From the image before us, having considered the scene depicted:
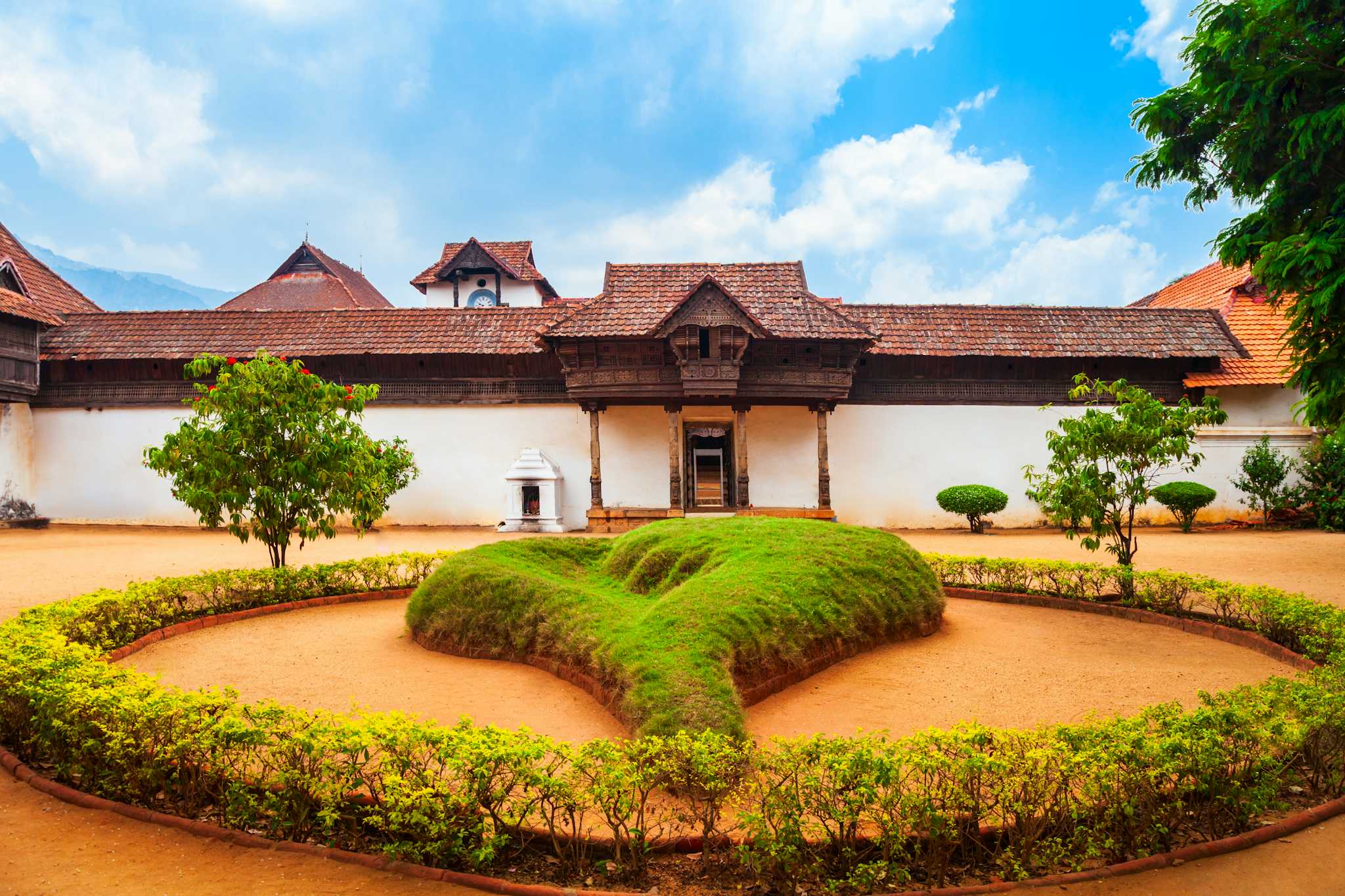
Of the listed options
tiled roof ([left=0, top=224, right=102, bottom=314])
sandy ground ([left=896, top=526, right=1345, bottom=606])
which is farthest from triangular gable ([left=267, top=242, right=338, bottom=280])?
sandy ground ([left=896, top=526, right=1345, bottom=606])

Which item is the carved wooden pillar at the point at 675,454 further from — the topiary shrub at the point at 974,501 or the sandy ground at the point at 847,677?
the sandy ground at the point at 847,677

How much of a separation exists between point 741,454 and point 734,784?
512 inches

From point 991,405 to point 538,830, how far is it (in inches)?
631

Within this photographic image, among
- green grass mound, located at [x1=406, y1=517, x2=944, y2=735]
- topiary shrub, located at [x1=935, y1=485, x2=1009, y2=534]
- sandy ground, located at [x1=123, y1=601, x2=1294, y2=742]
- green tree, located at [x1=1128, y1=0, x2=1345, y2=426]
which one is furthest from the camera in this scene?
topiary shrub, located at [x1=935, y1=485, x2=1009, y2=534]

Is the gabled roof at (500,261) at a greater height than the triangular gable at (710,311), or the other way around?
the gabled roof at (500,261)

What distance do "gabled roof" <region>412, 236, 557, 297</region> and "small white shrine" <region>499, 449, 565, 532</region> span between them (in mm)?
13794

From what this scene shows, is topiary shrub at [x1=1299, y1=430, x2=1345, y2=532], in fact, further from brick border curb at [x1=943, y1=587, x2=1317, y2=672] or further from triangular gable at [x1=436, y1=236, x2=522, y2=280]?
triangular gable at [x1=436, y1=236, x2=522, y2=280]

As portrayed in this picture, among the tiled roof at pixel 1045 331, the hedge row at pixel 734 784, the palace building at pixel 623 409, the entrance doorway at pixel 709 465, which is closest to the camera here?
the hedge row at pixel 734 784

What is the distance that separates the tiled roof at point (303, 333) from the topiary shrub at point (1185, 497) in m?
13.1

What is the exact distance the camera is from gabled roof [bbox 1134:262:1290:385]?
16.6 metres

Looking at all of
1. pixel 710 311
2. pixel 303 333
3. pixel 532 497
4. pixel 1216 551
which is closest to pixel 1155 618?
pixel 1216 551

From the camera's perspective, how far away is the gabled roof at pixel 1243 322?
655 inches

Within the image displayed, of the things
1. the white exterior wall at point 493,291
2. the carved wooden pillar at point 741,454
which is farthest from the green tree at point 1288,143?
the white exterior wall at point 493,291

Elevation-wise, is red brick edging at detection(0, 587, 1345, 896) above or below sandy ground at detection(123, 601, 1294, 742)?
below
